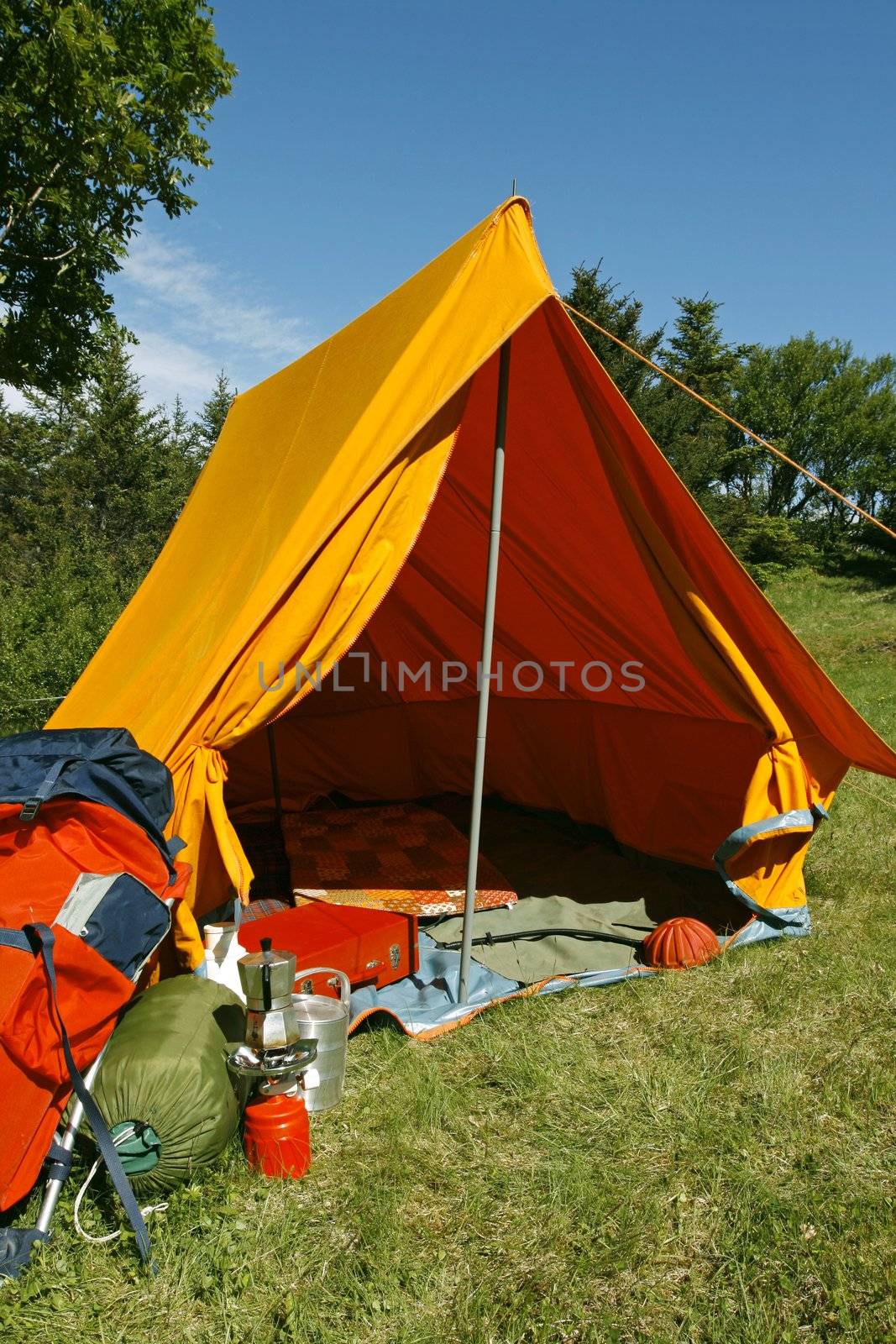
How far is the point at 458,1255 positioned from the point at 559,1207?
0.26m

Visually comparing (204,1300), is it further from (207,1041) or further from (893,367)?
(893,367)

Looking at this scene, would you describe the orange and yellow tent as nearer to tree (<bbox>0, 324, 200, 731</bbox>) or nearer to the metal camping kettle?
the metal camping kettle

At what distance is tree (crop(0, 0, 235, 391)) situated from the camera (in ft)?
22.1

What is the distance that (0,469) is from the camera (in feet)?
65.0

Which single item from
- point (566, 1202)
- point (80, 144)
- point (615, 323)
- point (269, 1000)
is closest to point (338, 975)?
point (269, 1000)

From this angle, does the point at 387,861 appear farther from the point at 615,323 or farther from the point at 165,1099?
the point at 615,323

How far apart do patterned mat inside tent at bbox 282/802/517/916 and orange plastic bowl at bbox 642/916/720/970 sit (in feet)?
2.49

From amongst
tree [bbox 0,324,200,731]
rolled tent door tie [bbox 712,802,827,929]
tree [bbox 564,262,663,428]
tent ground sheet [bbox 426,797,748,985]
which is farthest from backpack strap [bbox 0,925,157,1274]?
tree [bbox 564,262,663,428]

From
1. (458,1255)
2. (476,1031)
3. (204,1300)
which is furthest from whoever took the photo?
(476,1031)

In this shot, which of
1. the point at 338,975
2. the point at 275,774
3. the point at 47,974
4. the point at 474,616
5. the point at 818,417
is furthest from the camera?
the point at 818,417

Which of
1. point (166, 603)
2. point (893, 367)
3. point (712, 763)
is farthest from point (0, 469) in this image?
point (893, 367)

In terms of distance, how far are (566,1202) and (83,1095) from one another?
1091 mm

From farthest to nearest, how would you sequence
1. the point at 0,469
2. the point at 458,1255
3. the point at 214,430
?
the point at 214,430, the point at 0,469, the point at 458,1255

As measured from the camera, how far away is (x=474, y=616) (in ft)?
16.0
